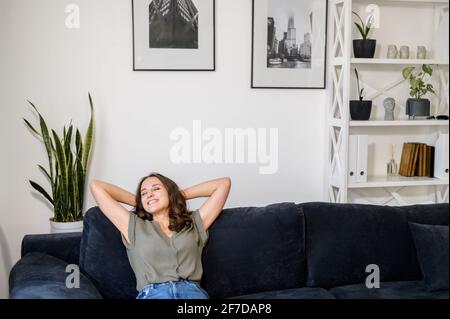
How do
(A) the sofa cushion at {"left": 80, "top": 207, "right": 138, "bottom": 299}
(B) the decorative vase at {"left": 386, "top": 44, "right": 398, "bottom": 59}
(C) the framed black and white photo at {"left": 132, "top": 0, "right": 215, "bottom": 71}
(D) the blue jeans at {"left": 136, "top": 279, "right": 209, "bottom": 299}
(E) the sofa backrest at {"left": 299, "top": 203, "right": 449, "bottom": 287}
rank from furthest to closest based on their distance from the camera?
(C) the framed black and white photo at {"left": 132, "top": 0, "right": 215, "bottom": 71} → (B) the decorative vase at {"left": 386, "top": 44, "right": 398, "bottom": 59} → (E) the sofa backrest at {"left": 299, "top": 203, "right": 449, "bottom": 287} → (A) the sofa cushion at {"left": 80, "top": 207, "right": 138, "bottom": 299} → (D) the blue jeans at {"left": 136, "top": 279, "right": 209, "bottom": 299}

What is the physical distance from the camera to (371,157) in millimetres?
2080

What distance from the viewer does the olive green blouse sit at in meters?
1.53

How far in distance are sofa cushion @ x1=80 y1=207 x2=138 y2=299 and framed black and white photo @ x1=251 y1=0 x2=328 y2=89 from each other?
33.5 inches

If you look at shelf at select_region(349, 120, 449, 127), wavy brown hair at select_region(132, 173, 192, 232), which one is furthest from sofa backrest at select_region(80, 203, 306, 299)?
shelf at select_region(349, 120, 449, 127)

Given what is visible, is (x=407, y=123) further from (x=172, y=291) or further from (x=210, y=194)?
(x=172, y=291)

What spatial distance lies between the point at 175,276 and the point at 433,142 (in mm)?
713

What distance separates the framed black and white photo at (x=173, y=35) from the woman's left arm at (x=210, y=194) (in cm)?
55

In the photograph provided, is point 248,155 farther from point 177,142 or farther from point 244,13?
point 244,13

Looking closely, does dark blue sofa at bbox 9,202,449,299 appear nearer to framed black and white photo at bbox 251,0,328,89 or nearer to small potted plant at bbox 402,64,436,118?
small potted plant at bbox 402,64,436,118

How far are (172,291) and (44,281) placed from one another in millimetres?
322

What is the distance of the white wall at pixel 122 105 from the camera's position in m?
1.88

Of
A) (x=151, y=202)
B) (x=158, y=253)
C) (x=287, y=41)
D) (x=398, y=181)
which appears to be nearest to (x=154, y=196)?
(x=151, y=202)

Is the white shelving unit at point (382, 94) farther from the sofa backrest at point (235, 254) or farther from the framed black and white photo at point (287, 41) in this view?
the sofa backrest at point (235, 254)
